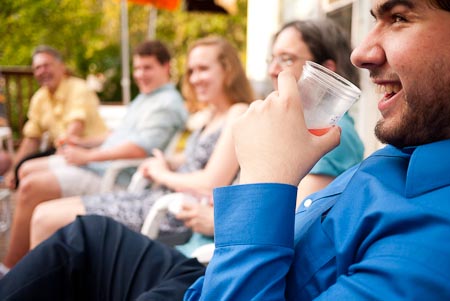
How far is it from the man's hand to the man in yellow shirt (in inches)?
138

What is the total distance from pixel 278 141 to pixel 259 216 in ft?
0.48

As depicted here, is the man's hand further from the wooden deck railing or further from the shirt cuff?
the wooden deck railing

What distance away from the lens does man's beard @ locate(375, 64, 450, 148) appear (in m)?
0.91

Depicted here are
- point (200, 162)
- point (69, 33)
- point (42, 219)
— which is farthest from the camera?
point (69, 33)

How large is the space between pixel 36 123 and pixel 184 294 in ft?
12.0

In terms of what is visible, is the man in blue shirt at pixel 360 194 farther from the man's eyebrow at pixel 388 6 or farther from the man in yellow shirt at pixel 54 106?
the man in yellow shirt at pixel 54 106

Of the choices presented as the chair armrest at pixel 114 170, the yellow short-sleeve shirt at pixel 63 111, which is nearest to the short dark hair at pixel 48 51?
the yellow short-sleeve shirt at pixel 63 111

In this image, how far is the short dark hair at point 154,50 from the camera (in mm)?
3715

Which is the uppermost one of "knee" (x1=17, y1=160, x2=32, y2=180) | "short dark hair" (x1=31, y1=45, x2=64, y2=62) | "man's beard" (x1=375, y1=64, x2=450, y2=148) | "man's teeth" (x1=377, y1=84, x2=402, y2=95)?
"short dark hair" (x1=31, y1=45, x2=64, y2=62)

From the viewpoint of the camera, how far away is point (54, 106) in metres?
4.48

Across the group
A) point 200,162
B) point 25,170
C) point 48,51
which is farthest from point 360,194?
point 48,51

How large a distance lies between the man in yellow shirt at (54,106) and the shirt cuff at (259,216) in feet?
11.7

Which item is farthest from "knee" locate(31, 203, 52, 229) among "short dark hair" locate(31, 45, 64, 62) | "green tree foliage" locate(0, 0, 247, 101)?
"short dark hair" locate(31, 45, 64, 62)

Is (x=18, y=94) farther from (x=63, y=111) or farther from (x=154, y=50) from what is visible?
(x=154, y=50)
